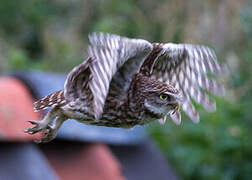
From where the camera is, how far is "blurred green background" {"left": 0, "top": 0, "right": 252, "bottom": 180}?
716 centimetres

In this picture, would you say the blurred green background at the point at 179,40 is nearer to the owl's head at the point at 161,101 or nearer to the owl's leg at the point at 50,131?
the owl's head at the point at 161,101

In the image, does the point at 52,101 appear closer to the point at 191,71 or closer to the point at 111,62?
the point at 111,62

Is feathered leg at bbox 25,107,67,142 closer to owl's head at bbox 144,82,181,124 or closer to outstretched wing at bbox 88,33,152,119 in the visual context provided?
outstretched wing at bbox 88,33,152,119

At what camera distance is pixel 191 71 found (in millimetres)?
3873

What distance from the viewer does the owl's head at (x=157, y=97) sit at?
3.10 meters

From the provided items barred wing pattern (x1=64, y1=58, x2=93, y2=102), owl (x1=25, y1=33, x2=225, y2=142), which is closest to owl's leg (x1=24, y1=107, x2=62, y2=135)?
owl (x1=25, y1=33, x2=225, y2=142)

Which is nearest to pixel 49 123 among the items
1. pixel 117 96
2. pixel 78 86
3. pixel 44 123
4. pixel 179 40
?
pixel 44 123

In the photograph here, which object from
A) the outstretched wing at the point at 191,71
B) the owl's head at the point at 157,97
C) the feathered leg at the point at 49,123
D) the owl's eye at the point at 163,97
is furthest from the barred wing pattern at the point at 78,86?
the outstretched wing at the point at 191,71

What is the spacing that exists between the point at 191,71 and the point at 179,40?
19.3ft

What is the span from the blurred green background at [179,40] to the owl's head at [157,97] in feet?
12.0

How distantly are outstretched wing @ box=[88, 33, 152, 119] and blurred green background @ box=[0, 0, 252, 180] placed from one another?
373cm

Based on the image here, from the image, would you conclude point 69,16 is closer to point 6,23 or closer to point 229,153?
point 6,23

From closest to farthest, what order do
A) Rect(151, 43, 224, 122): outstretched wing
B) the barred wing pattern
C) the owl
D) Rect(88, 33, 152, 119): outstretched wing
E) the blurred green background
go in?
Rect(88, 33, 152, 119): outstretched wing, the owl, the barred wing pattern, Rect(151, 43, 224, 122): outstretched wing, the blurred green background

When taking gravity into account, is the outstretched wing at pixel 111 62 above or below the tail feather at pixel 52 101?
above
